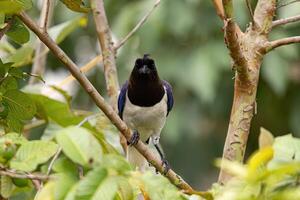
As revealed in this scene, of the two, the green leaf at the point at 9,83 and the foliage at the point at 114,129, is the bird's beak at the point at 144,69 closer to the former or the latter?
the foliage at the point at 114,129

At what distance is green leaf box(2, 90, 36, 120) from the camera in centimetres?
212

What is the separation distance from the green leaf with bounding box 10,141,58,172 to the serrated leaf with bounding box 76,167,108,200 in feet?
0.46

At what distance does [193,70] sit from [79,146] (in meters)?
4.75

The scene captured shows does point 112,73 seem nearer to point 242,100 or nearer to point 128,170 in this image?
point 242,100

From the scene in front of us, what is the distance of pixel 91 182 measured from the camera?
1.34 metres

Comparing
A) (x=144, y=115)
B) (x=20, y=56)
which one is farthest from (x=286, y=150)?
(x=144, y=115)

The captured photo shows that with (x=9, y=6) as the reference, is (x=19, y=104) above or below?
below

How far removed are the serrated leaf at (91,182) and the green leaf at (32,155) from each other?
0.46 feet

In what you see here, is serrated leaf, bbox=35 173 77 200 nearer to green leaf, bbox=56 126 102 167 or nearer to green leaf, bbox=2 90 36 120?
green leaf, bbox=56 126 102 167

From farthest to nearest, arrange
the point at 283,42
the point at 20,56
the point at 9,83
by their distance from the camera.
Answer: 1. the point at 20,56
2. the point at 283,42
3. the point at 9,83

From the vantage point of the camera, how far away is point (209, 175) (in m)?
8.11

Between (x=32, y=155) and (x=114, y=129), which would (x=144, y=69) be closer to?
(x=114, y=129)

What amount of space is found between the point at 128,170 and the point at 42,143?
0.67 feet

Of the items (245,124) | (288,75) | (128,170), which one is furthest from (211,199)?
(288,75)
